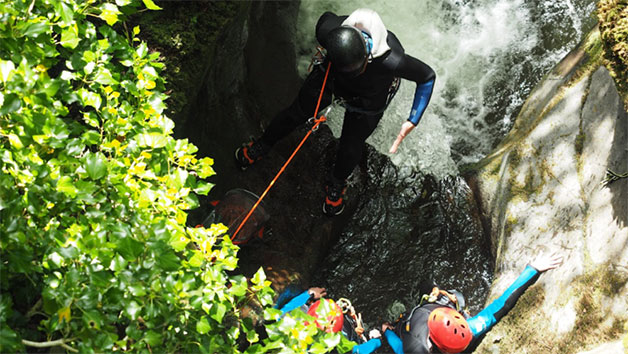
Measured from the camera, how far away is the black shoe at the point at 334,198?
514 centimetres

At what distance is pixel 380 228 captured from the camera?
566 cm

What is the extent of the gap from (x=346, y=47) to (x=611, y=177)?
7.92 ft

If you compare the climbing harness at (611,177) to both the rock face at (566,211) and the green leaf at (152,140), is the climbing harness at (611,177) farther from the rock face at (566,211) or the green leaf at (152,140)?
the green leaf at (152,140)

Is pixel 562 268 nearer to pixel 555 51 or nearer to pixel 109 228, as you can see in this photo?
pixel 555 51

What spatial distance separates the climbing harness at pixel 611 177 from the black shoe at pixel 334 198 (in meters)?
2.42

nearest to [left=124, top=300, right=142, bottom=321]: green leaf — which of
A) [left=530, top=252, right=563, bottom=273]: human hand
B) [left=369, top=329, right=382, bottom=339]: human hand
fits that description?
[left=369, top=329, right=382, bottom=339]: human hand

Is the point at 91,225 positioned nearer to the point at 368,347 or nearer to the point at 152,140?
the point at 152,140

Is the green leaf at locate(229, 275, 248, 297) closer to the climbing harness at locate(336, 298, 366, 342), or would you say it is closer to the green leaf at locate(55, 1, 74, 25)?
the green leaf at locate(55, 1, 74, 25)

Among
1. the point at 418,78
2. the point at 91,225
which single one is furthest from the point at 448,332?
the point at 91,225

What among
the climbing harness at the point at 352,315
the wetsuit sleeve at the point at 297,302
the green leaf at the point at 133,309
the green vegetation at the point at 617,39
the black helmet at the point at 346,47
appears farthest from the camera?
the climbing harness at the point at 352,315

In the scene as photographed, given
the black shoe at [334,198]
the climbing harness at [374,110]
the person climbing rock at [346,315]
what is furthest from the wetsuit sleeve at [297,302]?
the climbing harness at [374,110]

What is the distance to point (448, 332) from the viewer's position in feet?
13.0

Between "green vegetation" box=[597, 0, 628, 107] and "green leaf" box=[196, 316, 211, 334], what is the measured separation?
315 cm

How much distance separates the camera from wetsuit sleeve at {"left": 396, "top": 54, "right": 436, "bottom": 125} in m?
3.95
